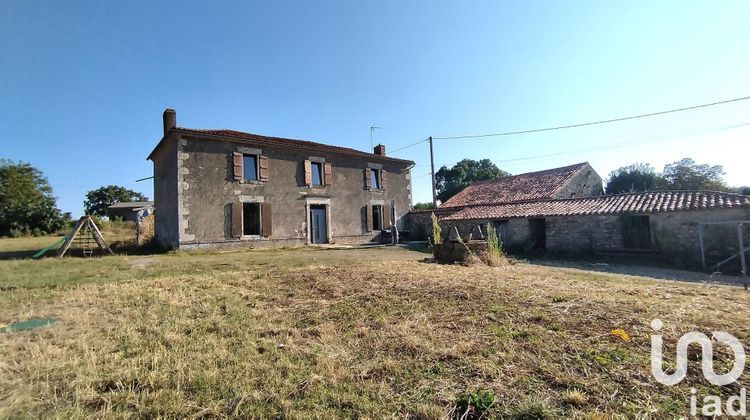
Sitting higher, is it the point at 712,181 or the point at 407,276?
the point at 712,181

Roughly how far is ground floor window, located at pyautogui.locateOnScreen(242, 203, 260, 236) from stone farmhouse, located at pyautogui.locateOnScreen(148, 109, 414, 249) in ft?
0.14

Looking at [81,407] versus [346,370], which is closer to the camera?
[81,407]

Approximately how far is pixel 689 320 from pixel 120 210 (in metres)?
40.2

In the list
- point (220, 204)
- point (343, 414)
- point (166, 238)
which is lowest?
point (343, 414)

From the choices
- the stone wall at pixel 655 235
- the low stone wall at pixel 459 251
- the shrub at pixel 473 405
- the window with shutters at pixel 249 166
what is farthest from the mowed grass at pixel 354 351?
the window with shutters at pixel 249 166

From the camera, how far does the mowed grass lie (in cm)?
216

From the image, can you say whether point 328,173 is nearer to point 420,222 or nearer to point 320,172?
point 320,172

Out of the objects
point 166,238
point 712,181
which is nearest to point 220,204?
point 166,238

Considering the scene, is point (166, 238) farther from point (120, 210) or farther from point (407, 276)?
point (120, 210)

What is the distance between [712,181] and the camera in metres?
25.3

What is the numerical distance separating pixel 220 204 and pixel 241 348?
1225 centimetres

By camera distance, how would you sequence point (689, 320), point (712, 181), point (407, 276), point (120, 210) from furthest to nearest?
point (120, 210), point (712, 181), point (407, 276), point (689, 320)

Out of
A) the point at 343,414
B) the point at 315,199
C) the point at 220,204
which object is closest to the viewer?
the point at 343,414

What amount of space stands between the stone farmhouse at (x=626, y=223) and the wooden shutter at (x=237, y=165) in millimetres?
10463
